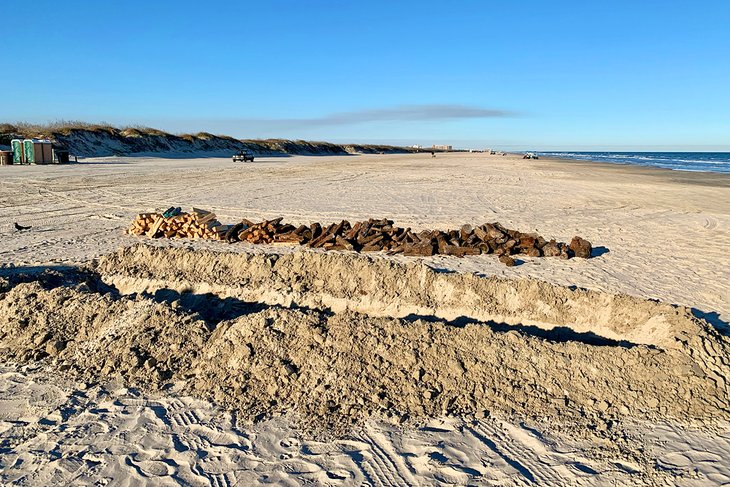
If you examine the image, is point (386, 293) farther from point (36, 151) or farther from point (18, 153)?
point (18, 153)

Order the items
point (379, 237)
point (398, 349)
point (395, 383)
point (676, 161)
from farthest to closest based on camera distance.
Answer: point (676, 161), point (379, 237), point (398, 349), point (395, 383)

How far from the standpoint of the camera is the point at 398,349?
4680 mm

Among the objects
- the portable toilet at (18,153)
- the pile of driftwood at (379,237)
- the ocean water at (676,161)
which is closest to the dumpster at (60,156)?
the portable toilet at (18,153)

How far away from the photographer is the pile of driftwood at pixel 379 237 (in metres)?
8.99

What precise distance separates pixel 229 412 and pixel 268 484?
97 cm

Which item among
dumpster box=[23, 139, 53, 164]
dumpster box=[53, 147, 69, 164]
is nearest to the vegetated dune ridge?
dumpster box=[53, 147, 69, 164]

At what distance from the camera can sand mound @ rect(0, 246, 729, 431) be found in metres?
4.11

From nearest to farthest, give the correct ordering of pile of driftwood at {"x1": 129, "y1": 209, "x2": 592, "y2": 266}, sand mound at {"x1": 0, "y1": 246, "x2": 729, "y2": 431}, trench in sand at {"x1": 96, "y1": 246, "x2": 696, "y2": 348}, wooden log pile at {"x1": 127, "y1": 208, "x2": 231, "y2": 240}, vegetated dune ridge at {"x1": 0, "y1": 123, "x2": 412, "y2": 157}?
sand mound at {"x1": 0, "y1": 246, "x2": 729, "y2": 431}, trench in sand at {"x1": 96, "y1": 246, "x2": 696, "y2": 348}, pile of driftwood at {"x1": 129, "y1": 209, "x2": 592, "y2": 266}, wooden log pile at {"x1": 127, "y1": 208, "x2": 231, "y2": 240}, vegetated dune ridge at {"x1": 0, "y1": 123, "x2": 412, "y2": 157}

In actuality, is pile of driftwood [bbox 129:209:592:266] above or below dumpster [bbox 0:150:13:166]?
below

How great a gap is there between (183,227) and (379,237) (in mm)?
4498

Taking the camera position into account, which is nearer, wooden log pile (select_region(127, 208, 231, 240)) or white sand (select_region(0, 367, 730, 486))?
→ white sand (select_region(0, 367, 730, 486))

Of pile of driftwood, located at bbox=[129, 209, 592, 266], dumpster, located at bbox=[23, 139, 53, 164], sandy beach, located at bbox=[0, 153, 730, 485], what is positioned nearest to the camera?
sandy beach, located at bbox=[0, 153, 730, 485]

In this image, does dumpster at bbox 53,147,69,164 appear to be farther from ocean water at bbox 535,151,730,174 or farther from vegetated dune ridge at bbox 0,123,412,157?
ocean water at bbox 535,151,730,174

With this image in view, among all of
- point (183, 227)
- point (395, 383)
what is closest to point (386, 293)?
point (395, 383)
